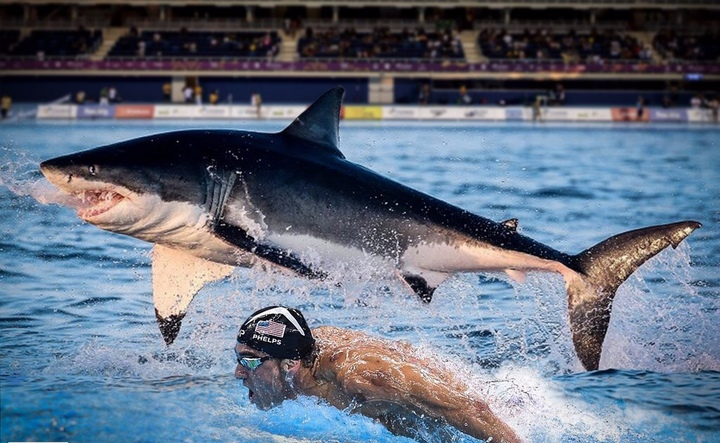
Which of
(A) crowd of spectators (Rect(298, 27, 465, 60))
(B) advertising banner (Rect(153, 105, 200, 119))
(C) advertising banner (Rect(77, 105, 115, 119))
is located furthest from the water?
(A) crowd of spectators (Rect(298, 27, 465, 60))

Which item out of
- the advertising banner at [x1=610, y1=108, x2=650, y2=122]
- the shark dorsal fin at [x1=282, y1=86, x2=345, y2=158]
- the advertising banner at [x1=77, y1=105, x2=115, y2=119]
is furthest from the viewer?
the advertising banner at [x1=610, y1=108, x2=650, y2=122]

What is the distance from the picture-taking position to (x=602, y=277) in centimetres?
702

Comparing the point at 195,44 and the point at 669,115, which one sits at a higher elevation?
the point at 195,44

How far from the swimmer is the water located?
0.41 feet

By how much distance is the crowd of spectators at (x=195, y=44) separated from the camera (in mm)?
57656

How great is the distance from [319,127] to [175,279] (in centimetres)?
143

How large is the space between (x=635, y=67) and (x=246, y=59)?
19492 millimetres

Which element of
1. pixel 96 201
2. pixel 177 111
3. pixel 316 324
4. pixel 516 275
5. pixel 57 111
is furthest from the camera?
pixel 57 111

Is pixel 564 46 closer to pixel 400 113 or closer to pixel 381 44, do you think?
pixel 381 44

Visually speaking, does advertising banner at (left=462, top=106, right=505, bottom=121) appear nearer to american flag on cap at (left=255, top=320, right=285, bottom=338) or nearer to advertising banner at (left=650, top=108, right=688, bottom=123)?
advertising banner at (left=650, top=108, right=688, bottom=123)

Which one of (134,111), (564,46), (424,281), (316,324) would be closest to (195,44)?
(134,111)

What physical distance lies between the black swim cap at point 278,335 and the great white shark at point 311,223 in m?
0.54

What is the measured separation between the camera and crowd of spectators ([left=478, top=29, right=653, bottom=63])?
5753 centimetres

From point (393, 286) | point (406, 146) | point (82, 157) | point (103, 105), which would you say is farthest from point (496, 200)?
point (103, 105)
